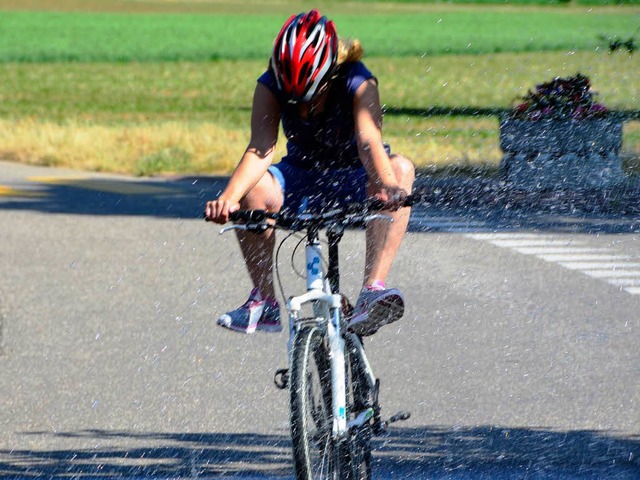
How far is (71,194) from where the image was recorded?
15.2 m

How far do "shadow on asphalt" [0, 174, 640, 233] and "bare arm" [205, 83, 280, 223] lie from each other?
721cm

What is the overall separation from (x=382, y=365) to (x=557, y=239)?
15.3 feet

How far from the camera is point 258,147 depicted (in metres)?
5.24

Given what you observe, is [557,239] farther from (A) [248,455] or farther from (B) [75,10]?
(B) [75,10]

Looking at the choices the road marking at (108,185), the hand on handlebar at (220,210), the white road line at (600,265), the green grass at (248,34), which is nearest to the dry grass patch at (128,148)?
the road marking at (108,185)

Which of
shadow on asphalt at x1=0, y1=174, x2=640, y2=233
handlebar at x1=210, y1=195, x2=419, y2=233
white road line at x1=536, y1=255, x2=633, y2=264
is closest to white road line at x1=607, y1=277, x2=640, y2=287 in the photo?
white road line at x1=536, y1=255, x2=633, y2=264

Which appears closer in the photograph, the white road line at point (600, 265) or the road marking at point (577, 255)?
the road marking at point (577, 255)

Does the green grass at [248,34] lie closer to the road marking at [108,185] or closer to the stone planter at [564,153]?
the stone planter at [564,153]

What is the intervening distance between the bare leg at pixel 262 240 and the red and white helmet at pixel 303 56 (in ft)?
1.50

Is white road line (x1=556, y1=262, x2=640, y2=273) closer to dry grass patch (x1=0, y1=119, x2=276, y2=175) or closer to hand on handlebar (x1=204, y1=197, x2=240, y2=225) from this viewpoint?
hand on handlebar (x1=204, y1=197, x2=240, y2=225)

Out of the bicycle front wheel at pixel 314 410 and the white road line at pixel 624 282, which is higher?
the bicycle front wheel at pixel 314 410

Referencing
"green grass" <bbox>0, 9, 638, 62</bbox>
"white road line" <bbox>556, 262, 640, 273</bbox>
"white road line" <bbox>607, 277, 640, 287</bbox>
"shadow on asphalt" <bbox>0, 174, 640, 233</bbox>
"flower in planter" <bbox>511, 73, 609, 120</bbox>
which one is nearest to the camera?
"white road line" <bbox>607, 277, 640, 287</bbox>

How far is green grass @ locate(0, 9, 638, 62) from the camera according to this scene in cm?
5359

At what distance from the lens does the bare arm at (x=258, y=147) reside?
512 centimetres
